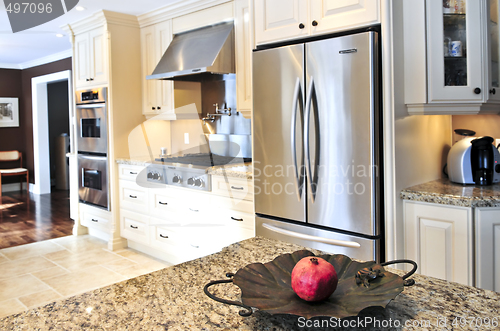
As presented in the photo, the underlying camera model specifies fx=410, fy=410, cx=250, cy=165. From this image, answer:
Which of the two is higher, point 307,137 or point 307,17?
point 307,17

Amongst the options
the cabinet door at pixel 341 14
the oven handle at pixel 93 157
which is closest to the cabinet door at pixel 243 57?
the cabinet door at pixel 341 14

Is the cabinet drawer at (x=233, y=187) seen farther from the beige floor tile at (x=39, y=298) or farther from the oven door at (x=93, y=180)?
the oven door at (x=93, y=180)

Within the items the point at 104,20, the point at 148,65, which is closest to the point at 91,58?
the point at 104,20

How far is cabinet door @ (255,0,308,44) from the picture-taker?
7.93 ft

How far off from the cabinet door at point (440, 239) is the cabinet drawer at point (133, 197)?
8.68 feet

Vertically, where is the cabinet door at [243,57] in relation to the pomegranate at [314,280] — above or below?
above

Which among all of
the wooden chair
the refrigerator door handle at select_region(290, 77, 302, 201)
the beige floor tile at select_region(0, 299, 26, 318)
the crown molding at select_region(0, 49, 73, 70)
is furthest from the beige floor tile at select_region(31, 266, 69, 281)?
the wooden chair

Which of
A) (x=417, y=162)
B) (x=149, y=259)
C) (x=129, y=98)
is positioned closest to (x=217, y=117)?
(x=129, y=98)

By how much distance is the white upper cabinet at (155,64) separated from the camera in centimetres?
421

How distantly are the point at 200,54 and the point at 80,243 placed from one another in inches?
102

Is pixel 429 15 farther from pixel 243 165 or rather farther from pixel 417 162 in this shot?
pixel 243 165

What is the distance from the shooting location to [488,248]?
208cm

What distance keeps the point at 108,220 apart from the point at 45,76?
4272mm

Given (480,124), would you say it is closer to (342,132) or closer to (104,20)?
(342,132)
